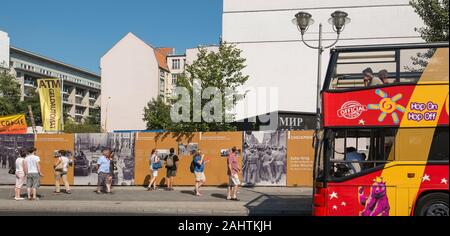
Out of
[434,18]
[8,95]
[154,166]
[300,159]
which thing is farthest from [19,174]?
[8,95]

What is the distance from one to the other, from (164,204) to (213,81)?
946 centimetres

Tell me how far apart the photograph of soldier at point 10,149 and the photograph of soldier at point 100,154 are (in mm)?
2521

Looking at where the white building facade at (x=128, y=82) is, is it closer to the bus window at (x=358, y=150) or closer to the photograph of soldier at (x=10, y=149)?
the photograph of soldier at (x=10, y=149)

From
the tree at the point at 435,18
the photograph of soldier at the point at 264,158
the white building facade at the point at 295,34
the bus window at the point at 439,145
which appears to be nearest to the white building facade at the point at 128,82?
the white building facade at the point at 295,34

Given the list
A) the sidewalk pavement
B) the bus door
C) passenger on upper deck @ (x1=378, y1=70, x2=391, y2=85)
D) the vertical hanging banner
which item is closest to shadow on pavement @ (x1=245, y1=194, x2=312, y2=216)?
the sidewalk pavement

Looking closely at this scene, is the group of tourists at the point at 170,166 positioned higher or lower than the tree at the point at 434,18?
lower

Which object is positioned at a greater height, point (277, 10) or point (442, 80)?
point (277, 10)

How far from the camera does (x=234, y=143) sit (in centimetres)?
1988

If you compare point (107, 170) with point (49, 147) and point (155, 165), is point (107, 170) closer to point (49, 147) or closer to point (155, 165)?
point (155, 165)

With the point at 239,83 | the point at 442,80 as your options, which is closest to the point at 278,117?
the point at 239,83

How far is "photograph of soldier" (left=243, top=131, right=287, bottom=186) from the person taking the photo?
19.4 m

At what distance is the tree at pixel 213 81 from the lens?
865 inches
